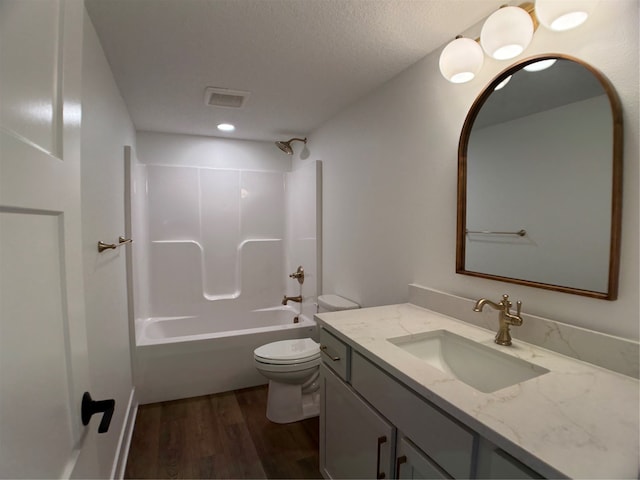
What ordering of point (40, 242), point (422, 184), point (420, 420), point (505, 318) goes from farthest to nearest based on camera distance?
point (422, 184) → point (505, 318) → point (420, 420) → point (40, 242)

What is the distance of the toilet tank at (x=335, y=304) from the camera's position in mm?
2350

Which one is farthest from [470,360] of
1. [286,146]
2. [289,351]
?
[286,146]

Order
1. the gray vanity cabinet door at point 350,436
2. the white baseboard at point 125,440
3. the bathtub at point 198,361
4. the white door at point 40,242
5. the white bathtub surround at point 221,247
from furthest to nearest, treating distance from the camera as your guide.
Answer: the white bathtub surround at point 221,247, the bathtub at point 198,361, the white baseboard at point 125,440, the gray vanity cabinet door at point 350,436, the white door at point 40,242

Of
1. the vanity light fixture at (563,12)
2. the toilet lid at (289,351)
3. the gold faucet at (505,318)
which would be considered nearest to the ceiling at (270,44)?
the vanity light fixture at (563,12)

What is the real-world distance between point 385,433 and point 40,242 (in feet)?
3.74

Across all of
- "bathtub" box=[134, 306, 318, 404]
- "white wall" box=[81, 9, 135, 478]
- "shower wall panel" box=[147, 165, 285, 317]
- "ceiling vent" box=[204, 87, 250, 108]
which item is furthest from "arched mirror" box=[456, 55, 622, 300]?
"shower wall panel" box=[147, 165, 285, 317]

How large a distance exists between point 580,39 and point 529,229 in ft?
2.13

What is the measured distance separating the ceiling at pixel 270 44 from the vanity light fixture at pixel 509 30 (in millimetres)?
191

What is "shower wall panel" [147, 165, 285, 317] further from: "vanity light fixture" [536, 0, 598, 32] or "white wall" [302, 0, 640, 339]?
"vanity light fixture" [536, 0, 598, 32]

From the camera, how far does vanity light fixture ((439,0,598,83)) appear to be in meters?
1.00

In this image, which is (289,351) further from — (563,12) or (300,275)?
(563,12)

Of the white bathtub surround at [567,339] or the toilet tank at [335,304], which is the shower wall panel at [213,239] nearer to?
the toilet tank at [335,304]

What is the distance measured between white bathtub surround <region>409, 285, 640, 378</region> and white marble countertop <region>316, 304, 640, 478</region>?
0.03 m

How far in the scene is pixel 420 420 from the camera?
3.19ft
